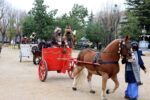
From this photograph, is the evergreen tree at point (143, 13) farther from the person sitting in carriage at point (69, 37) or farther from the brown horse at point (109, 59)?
the brown horse at point (109, 59)

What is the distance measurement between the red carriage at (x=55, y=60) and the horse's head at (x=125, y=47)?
4123mm

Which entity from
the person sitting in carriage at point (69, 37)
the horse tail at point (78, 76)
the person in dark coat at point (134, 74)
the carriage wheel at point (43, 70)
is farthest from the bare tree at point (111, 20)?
the person in dark coat at point (134, 74)

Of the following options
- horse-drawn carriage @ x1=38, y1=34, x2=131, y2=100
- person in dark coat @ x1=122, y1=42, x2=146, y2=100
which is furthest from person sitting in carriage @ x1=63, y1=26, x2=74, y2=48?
person in dark coat @ x1=122, y1=42, x2=146, y2=100

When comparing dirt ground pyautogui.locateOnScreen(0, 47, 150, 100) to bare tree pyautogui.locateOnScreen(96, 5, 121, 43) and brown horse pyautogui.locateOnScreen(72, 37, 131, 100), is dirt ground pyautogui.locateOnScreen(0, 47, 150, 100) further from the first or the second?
bare tree pyautogui.locateOnScreen(96, 5, 121, 43)

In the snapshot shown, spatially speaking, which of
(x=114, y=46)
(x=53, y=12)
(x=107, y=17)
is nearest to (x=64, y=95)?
(x=114, y=46)

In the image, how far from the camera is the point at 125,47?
9078 millimetres

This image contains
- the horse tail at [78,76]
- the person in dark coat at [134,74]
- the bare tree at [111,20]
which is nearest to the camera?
the person in dark coat at [134,74]

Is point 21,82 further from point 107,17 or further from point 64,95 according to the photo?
point 107,17

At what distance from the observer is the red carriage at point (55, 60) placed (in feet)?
43.4

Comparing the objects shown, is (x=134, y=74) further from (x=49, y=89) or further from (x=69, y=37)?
(x=69, y=37)

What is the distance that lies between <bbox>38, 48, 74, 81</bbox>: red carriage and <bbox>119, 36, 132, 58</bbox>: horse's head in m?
4.12

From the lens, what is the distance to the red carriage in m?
13.2

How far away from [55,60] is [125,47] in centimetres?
470

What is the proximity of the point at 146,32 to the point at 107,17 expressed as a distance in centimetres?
1173
